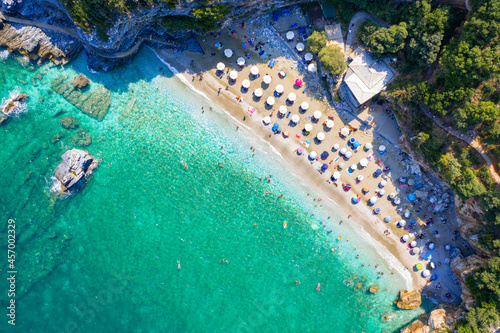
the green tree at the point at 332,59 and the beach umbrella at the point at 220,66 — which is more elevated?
the green tree at the point at 332,59

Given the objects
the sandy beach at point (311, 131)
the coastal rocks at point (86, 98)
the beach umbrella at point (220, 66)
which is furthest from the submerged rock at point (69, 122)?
the beach umbrella at point (220, 66)

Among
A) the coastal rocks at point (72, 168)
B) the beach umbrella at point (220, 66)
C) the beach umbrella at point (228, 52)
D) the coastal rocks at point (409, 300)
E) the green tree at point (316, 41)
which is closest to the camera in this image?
the green tree at point (316, 41)

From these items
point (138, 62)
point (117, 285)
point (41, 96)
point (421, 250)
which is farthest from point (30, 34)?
point (421, 250)

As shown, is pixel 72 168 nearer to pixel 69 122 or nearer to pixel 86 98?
pixel 69 122

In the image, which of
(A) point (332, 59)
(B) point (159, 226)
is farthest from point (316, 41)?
(B) point (159, 226)

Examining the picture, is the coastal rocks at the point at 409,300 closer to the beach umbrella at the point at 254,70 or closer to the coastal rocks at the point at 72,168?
the beach umbrella at the point at 254,70

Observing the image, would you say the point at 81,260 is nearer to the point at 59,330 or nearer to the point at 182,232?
the point at 59,330
